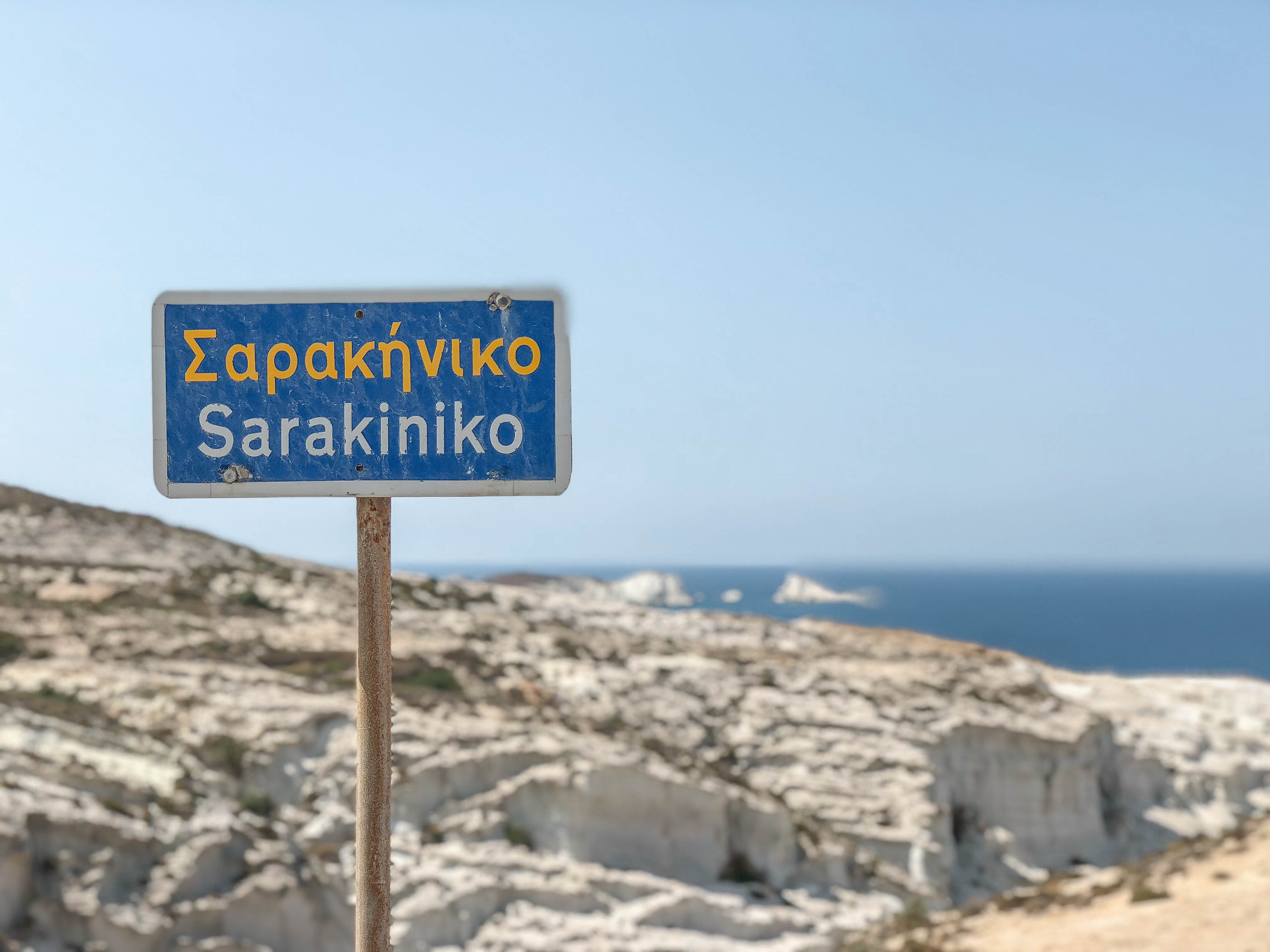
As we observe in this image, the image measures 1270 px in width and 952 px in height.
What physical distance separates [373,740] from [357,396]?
107 cm

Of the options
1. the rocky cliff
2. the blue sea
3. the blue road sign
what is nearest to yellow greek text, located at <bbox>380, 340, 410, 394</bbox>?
the blue road sign

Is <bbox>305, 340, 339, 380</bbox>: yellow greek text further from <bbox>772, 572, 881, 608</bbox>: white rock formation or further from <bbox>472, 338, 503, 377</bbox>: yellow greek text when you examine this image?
<bbox>772, 572, 881, 608</bbox>: white rock formation

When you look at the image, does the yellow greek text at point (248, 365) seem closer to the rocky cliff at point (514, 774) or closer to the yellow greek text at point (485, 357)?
the yellow greek text at point (485, 357)

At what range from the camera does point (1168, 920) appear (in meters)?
15.1

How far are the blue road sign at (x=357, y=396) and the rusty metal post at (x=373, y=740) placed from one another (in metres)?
0.24

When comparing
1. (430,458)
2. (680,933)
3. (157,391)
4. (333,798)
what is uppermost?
(157,391)

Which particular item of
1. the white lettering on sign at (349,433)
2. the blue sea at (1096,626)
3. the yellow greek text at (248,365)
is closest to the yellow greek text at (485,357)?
the white lettering on sign at (349,433)

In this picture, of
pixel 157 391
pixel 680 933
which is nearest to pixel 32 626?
pixel 680 933

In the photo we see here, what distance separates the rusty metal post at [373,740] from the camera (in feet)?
9.96

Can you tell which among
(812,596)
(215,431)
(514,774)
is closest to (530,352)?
(215,431)

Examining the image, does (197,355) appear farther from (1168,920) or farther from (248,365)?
(1168,920)

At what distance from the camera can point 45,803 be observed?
513 inches

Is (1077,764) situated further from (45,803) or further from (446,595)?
(45,803)

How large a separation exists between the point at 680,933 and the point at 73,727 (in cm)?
1028
